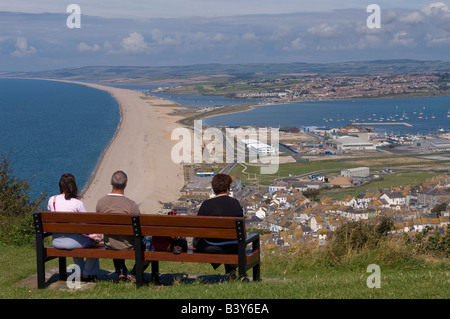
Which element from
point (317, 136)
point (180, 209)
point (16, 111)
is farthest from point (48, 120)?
point (180, 209)

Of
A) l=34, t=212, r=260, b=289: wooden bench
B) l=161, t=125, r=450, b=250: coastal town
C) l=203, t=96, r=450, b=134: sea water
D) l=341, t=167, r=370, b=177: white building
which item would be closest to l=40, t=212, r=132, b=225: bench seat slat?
l=34, t=212, r=260, b=289: wooden bench

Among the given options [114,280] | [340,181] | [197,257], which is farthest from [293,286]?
[340,181]

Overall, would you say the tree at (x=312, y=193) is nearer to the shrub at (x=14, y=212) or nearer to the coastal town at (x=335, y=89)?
the shrub at (x=14, y=212)

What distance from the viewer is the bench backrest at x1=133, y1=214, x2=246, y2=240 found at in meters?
4.26

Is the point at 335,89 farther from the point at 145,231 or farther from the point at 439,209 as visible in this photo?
the point at 145,231

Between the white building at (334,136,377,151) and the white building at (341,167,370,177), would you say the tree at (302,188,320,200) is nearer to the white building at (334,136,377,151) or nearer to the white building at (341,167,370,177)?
the white building at (341,167,370,177)

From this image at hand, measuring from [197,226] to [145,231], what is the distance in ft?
1.51

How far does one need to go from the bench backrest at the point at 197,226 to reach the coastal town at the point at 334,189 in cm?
370

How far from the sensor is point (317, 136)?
178ft

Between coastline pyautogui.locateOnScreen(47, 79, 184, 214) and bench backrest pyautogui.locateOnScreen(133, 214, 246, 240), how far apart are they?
18.4 metres

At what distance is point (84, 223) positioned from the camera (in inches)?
181

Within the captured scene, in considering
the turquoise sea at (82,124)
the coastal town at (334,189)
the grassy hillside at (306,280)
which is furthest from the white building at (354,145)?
the grassy hillside at (306,280)

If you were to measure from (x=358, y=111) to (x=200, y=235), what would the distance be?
84.6 metres
